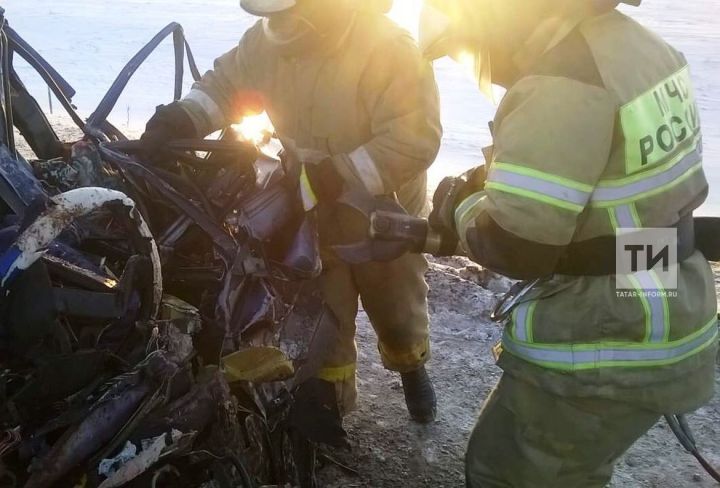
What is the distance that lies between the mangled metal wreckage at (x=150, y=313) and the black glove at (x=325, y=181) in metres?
0.08

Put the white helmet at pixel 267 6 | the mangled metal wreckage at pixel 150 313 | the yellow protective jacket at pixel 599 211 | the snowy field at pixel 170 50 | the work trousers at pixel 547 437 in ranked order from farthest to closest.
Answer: the snowy field at pixel 170 50 → the white helmet at pixel 267 6 → the work trousers at pixel 547 437 → the mangled metal wreckage at pixel 150 313 → the yellow protective jacket at pixel 599 211

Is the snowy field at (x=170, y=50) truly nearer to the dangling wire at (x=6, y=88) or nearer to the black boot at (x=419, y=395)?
the black boot at (x=419, y=395)

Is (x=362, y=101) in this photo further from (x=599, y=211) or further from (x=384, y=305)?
(x=599, y=211)

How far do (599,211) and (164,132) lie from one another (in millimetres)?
1454

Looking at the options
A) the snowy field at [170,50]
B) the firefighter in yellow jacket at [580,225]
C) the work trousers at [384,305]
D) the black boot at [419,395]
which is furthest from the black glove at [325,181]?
the snowy field at [170,50]

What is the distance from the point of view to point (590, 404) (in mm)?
1740

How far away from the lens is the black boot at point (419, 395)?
115 inches

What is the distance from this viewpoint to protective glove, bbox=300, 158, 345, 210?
217 centimetres

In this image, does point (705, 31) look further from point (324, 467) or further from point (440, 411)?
point (324, 467)

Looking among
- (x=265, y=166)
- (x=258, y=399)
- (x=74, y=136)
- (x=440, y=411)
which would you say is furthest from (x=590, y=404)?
(x=74, y=136)

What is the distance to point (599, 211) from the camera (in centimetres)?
158

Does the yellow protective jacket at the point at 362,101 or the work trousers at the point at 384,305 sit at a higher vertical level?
the yellow protective jacket at the point at 362,101

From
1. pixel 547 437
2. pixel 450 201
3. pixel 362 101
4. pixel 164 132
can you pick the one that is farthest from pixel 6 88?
pixel 547 437

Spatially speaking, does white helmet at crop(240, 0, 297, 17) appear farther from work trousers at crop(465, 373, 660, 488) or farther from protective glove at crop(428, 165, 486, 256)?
work trousers at crop(465, 373, 660, 488)
